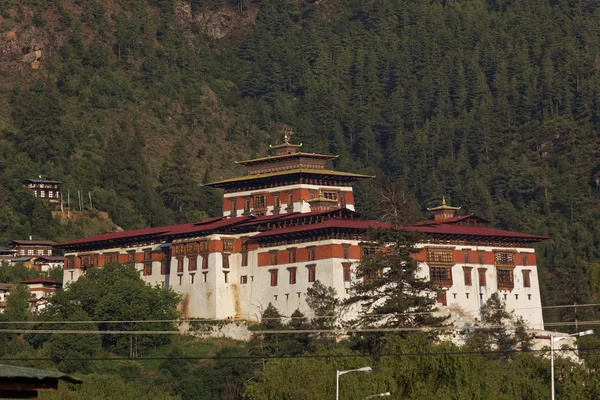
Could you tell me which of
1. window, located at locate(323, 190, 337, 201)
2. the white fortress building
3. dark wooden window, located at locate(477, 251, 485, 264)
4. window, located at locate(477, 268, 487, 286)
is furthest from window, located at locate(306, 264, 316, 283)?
window, located at locate(323, 190, 337, 201)

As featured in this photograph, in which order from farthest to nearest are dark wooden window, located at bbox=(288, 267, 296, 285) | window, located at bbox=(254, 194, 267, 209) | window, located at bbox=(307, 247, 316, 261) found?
window, located at bbox=(254, 194, 267, 209)
dark wooden window, located at bbox=(288, 267, 296, 285)
window, located at bbox=(307, 247, 316, 261)

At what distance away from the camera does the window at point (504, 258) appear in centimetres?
15188

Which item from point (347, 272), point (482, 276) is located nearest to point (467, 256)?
point (482, 276)

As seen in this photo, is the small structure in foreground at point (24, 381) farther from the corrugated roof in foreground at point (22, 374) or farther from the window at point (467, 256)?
the window at point (467, 256)

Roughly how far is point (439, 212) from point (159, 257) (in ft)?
117

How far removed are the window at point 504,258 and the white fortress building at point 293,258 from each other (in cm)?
9

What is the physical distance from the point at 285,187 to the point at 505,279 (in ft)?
84.0

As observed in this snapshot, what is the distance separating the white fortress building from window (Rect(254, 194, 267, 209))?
1224 millimetres

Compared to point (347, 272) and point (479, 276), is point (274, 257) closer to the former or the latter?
point (347, 272)

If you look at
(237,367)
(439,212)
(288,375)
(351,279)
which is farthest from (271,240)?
(288,375)

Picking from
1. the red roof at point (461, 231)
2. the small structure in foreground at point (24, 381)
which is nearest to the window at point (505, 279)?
the red roof at point (461, 231)

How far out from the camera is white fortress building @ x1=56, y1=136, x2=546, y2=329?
14162 cm

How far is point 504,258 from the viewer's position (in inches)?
5994

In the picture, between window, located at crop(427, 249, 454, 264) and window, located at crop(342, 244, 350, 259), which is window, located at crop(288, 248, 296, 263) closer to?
window, located at crop(342, 244, 350, 259)
